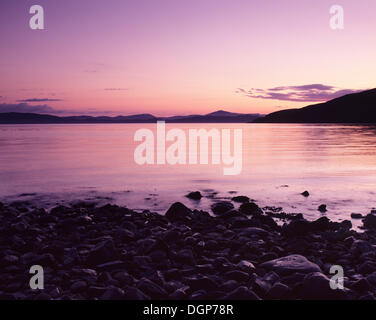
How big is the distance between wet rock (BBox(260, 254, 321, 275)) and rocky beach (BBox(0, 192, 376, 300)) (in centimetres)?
2

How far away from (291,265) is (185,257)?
211 cm

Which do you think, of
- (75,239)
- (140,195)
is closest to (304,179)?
(140,195)

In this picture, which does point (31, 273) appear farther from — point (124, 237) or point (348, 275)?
point (348, 275)

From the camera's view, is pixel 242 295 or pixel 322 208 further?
pixel 322 208

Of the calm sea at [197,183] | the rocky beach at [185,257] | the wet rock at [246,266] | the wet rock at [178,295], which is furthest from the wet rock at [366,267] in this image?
the calm sea at [197,183]

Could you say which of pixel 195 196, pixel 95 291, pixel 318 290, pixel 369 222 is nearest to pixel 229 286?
pixel 318 290

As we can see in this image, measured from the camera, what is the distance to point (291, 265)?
6.99 m

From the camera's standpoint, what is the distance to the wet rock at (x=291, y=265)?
22.4ft

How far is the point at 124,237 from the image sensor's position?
29.8ft

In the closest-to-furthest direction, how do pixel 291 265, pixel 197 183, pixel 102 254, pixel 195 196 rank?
1. pixel 291 265
2. pixel 102 254
3. pixel 195 196
4. pixel 197 183

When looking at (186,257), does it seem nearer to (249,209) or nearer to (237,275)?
(237,275)

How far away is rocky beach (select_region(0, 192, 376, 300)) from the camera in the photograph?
242 inches

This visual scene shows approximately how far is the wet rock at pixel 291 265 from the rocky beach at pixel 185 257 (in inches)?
0.7
